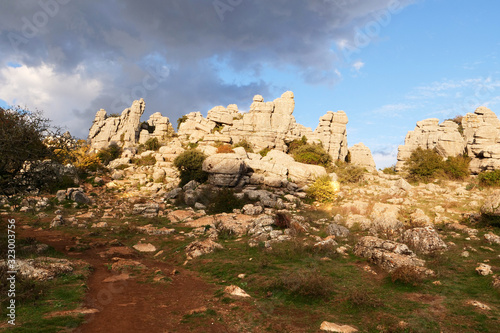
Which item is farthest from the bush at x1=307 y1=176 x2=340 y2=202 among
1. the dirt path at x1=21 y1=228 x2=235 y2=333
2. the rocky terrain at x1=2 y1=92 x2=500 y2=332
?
the dirt path at x1=21 y1=228 x2=235 y2=333

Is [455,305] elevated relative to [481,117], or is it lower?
lower

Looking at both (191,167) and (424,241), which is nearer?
(424,241)

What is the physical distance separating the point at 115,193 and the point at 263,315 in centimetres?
2686

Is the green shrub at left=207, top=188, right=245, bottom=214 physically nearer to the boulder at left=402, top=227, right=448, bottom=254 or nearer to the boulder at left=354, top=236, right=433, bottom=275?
the boulder at left=354, top=236, right=433, bottom=275

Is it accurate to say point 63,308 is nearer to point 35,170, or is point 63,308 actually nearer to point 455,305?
point 35,170

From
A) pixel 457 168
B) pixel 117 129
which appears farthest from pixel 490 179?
pixel 117 129

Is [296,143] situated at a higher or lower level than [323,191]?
higher

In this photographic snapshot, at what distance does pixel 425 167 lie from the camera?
31.3m

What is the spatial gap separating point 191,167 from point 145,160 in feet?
39.7

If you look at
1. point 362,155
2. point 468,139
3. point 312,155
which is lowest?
point 312,155

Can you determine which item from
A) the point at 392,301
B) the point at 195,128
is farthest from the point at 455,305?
the point at 195,128

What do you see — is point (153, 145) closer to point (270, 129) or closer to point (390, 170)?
point (270, 129)

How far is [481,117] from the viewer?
36469mm

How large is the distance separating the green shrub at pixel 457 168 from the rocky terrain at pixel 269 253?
3.71 ft
